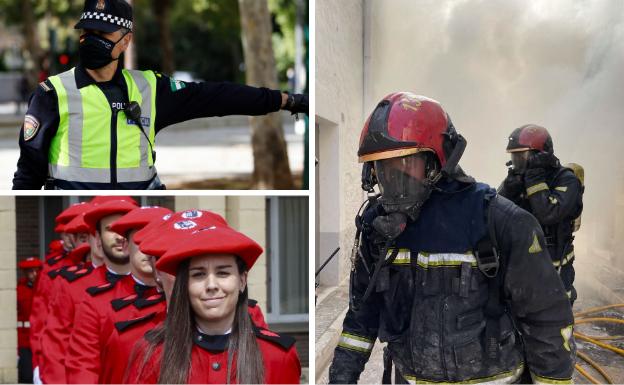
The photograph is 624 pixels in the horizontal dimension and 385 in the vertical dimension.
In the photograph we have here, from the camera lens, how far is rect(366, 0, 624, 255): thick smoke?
16.1ft

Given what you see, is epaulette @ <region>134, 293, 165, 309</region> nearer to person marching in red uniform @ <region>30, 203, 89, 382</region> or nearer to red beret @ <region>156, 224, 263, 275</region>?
red beret @ <region>156, 224, 263, 275</region>

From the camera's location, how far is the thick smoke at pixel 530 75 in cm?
490

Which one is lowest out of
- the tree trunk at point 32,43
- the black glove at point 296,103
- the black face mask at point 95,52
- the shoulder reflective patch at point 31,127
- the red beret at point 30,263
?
the red beret at point 30,263

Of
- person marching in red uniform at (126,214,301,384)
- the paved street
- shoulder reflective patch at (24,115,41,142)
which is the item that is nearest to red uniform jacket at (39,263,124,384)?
shoulder reflective patch at (24,115,41,142)

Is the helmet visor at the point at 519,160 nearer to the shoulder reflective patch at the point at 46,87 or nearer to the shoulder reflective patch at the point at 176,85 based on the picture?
the shoulder reflective patch at the point at 176,85

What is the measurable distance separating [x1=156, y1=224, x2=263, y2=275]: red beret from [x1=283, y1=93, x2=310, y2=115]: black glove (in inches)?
40.7

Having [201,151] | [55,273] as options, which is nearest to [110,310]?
[55,273]

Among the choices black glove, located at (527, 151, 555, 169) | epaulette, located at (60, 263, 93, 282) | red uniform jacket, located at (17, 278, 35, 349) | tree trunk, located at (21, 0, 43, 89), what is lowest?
red uniform jacket, located at (17, 278, 35, 349)

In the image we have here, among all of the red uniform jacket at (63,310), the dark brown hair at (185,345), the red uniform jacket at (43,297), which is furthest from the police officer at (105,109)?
the red uniform jacket at (43,297)

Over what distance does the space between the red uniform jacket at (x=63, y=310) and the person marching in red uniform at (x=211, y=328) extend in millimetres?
1556

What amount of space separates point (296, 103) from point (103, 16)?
0.90 m

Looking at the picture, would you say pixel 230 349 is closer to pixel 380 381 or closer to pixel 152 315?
pixel 152 315

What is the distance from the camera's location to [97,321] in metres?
4.28

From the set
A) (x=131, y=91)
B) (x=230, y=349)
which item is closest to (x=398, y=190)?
(x=230, y=349)
